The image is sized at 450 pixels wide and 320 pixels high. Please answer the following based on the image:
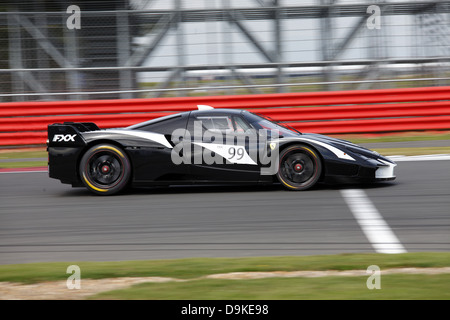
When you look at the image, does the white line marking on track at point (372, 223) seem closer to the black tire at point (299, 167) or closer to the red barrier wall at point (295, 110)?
the black tire at point (299, 167)

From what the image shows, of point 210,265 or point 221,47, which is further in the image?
point 221,47

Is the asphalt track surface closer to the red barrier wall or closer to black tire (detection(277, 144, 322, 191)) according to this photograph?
black tire (detection(277, 144, 322, 191))

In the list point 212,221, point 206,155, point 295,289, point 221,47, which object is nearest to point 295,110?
point 221,47

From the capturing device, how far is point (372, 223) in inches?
241

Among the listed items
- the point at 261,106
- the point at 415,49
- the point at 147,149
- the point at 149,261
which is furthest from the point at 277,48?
the point at 149,261

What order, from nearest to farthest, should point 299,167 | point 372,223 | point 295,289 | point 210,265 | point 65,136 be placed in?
point 295,289
point 210,265
point 372,223
point 299,167
point 65,136

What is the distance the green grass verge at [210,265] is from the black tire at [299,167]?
8.99ft

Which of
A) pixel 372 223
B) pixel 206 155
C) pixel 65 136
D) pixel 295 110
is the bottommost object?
pixel 372 223

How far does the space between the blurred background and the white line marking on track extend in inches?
242

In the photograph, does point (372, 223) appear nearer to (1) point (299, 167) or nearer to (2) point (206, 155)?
(1) point (299, 167)

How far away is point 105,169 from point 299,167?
249cm

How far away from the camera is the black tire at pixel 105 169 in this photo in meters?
7.95

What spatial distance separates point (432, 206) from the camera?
6.80 metres

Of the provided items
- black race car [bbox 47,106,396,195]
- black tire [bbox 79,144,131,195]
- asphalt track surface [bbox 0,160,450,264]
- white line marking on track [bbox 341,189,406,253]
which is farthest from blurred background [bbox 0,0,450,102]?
white line marking on track [bbox 341,189,406,253]
